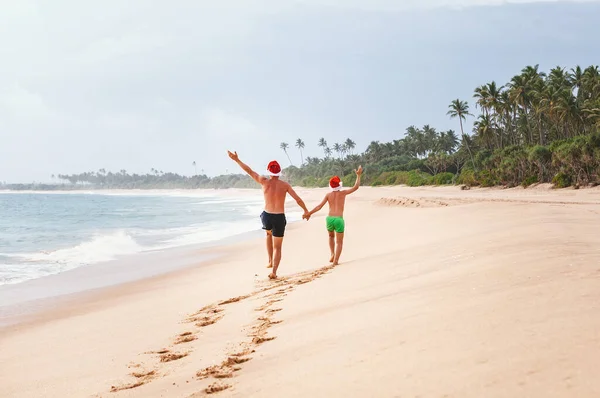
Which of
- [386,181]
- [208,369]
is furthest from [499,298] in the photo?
[386,181]

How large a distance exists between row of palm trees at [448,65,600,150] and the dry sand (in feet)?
140

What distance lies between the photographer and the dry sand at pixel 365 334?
2354 mm

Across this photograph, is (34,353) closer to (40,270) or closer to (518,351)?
(518,351)

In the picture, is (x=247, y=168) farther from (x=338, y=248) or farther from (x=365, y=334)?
(x=365, y=334)

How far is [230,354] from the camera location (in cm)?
369

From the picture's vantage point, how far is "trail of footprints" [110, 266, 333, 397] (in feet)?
10.7

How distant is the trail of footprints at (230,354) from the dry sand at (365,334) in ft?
0.07

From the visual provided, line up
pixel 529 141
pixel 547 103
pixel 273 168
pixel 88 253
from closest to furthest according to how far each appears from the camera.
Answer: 1. pixel 273 168
2. pixel 88 253
3. pixel 547 103
4. pixel 529 141

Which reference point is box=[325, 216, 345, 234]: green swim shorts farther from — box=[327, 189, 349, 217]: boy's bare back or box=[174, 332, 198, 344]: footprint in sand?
box=[174, 332, 198, 344]: footprint in sand

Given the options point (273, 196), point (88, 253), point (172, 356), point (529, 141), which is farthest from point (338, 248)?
point (529, 141)

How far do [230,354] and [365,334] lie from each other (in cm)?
116

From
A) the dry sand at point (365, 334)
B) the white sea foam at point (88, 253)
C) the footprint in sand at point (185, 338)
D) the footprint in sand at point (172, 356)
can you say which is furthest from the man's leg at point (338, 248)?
the white sea foam at point (88, 253)

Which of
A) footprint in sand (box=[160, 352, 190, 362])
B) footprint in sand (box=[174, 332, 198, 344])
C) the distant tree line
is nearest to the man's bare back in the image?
footprint in sand (box=[174, 332, 198, 344])

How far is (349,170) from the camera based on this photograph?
114312mm
